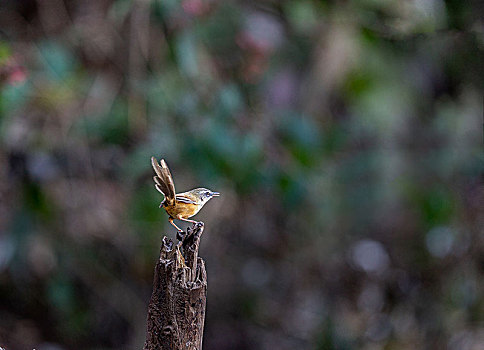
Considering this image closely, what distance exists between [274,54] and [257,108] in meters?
0.76

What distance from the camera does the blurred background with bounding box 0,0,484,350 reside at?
225 centimetres

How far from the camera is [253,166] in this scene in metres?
2.18

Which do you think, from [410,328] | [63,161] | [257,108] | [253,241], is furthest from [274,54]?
[410,328]

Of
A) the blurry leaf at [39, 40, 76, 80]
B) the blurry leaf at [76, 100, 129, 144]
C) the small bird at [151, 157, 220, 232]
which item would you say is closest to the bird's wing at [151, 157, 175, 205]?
the small bird at [151, 157, 220, 232]

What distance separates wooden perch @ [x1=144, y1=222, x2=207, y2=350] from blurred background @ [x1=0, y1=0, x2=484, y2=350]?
70 centimetres

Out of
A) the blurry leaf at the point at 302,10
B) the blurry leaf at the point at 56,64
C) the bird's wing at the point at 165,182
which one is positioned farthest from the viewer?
the blurry leaf at the point at 302,10

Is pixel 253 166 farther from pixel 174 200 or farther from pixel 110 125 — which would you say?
pixel 174 200

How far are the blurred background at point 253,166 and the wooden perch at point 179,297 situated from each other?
699 millimetres

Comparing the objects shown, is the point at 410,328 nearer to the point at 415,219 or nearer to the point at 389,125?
the point at 415,219

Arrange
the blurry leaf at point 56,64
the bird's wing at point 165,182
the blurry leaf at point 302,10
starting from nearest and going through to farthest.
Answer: the bird's wing at point 165,182, the blurry leaf at point 56,64, the blurry leaf at point 302,10

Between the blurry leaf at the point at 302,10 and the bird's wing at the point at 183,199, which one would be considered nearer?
the bird's wing at the point at 183,199

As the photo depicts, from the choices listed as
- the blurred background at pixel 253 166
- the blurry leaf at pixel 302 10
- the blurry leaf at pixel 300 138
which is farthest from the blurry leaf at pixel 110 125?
the blurry leaf at pixel 302 10

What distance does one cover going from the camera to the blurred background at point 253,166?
225 centimetres

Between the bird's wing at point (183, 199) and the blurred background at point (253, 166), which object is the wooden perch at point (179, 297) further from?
the blurred background at point (253, 166)
